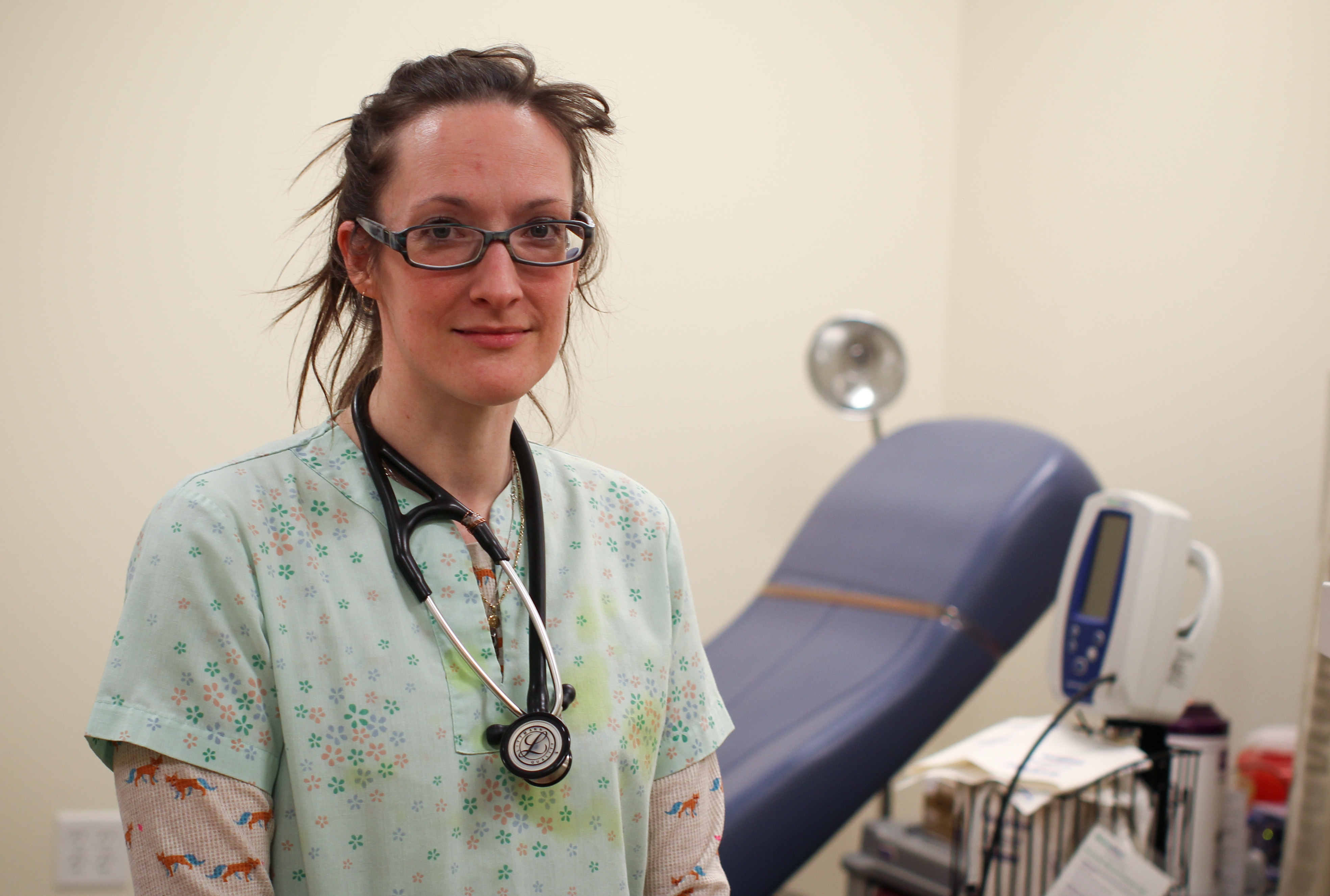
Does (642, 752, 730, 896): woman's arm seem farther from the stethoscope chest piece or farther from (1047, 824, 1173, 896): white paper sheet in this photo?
(1047, 824, 1173, 896): white paper sheet

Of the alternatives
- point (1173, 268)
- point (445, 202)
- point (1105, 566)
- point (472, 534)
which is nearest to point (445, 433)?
point (472, 534)

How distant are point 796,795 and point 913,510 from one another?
68 cm

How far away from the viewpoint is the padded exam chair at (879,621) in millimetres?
1790

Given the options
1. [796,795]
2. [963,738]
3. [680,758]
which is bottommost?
[963,738]

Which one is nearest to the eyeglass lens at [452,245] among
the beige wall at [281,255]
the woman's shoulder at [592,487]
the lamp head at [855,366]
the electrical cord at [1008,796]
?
the woman's shoulder at [592,487]

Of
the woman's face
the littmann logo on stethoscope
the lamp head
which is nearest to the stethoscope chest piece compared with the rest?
the littmann logo on stethoscope

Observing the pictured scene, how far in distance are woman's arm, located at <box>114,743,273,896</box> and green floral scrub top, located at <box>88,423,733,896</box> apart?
0.06ft

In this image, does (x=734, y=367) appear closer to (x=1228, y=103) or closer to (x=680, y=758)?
(x=1228, y=103)

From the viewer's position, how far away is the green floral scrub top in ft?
2.86

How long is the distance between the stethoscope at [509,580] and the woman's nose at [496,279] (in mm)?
184

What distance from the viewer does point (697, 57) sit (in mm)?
2715

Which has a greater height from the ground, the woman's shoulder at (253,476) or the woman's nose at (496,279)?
the woman's nose at (496,279)

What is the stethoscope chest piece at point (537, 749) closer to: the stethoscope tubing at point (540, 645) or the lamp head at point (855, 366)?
the stethoscope tubing at point (540, 645)

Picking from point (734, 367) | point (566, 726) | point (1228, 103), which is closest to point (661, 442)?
point (734, 367)
